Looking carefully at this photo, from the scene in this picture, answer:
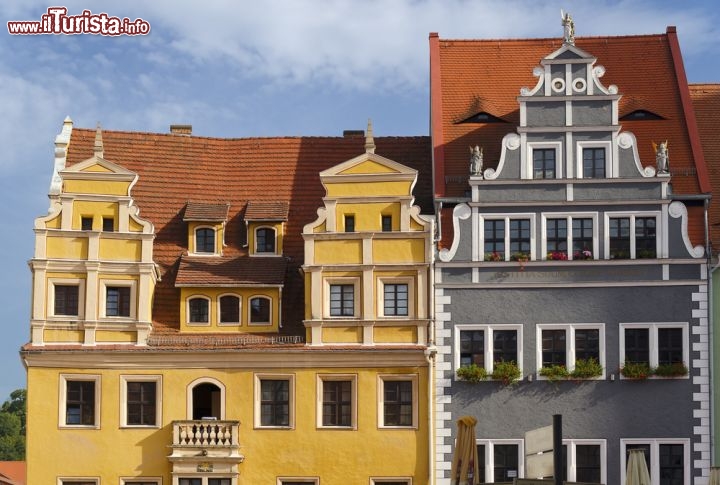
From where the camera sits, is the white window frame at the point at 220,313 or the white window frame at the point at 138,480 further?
the white window frame at the point at 220,313

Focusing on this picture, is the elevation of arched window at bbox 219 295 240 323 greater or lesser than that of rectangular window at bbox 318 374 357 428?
greater

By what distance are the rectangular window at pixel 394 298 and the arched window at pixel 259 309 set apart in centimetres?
337

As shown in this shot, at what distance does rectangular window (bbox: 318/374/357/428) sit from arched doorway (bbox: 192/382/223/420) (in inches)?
118

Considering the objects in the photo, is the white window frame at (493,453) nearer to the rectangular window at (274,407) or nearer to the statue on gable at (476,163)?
the rectangular window at (274,407)

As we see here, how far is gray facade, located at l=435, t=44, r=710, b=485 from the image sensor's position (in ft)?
138

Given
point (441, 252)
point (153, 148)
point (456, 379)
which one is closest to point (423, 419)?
point (456, 379)

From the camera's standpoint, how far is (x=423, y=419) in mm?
42031

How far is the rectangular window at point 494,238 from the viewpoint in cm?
4312

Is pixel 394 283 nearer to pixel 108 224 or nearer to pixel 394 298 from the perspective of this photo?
pixel 394 298

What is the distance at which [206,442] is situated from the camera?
41812 millimetres

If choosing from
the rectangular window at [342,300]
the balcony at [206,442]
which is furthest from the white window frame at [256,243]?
the balcony at [206,442]

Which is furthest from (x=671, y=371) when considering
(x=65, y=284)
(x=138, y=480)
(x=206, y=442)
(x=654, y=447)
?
(x=65, y=284)

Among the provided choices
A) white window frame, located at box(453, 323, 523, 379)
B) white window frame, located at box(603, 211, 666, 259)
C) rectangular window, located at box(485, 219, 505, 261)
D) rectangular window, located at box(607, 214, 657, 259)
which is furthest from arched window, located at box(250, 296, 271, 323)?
rectangular window, located at box(607, 214, 657, 259)

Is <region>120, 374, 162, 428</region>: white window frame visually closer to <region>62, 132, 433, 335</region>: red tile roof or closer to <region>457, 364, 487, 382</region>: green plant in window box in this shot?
<region>62, 132, 433, 335</region>: red tile roof
